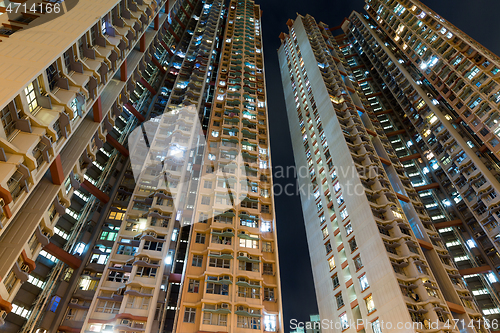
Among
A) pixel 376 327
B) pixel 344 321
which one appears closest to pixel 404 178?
pixel 344 321

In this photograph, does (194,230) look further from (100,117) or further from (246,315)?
(100,117)

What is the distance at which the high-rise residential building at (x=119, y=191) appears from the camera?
20.2 metres

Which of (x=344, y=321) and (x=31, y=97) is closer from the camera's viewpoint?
(x=31, y=97)

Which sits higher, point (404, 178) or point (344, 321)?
point (404, 178)

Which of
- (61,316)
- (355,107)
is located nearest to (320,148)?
(355,107)

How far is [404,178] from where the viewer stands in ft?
177

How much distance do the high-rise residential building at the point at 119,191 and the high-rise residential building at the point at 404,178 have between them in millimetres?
11133

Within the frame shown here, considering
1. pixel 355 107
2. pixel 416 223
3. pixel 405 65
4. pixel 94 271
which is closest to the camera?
pixel 94 271

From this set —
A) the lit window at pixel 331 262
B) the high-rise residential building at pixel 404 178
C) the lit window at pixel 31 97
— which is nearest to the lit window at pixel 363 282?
the high-rise residential building at pixel 404 178

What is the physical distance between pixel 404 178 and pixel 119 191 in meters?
48.0

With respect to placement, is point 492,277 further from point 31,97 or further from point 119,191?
point 31,97

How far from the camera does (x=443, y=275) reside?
39.2 m

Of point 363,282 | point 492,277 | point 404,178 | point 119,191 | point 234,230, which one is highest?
point 404,178

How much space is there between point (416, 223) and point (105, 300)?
4306cm
